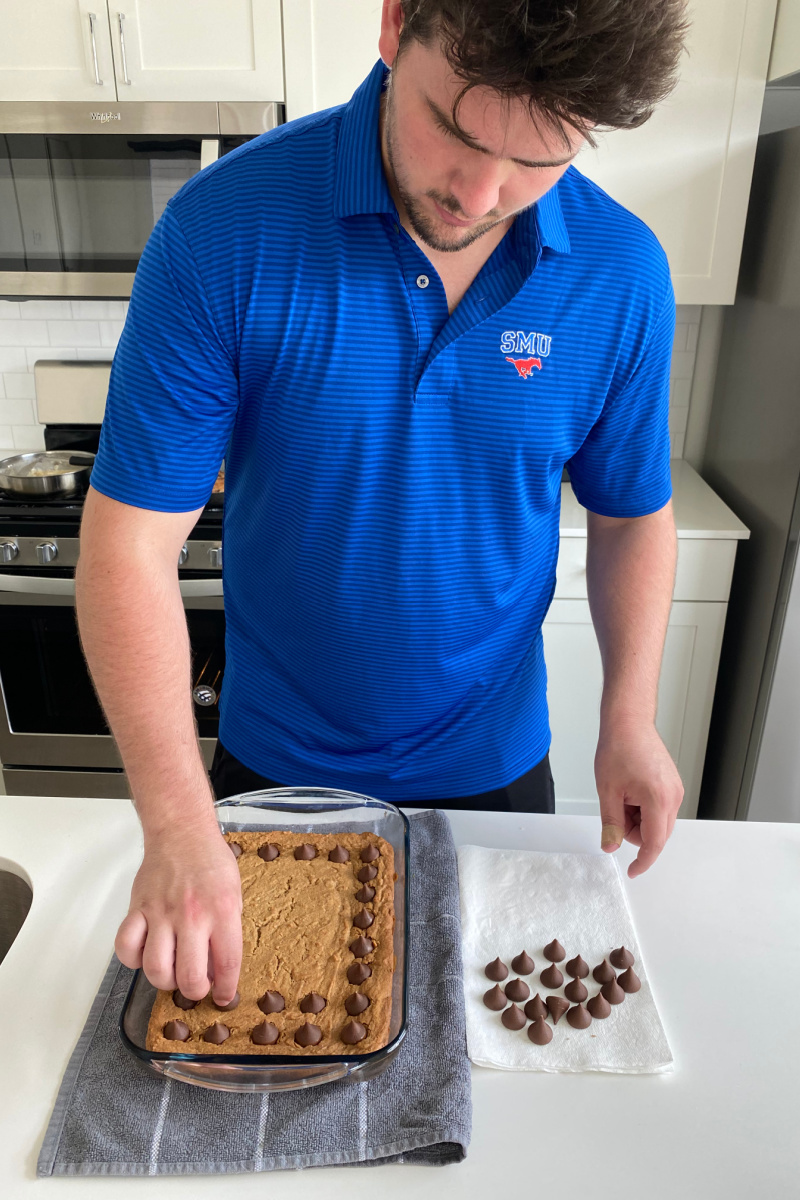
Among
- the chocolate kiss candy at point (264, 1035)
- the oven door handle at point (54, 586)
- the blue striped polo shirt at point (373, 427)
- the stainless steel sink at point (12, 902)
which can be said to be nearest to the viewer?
the chocolate kiss candy at point (264, 1035)

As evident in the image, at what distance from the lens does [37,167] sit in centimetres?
219

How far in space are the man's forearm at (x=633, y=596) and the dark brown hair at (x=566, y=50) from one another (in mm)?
591

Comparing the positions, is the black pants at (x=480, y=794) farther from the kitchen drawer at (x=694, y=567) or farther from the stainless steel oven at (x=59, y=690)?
the stainless steel oven at (x=59, y=690)

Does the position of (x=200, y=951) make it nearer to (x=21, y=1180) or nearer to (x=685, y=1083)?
(x=21, y=1180)

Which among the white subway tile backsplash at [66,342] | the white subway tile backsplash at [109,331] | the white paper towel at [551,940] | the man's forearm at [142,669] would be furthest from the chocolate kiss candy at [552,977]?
the white subway tile backsplash at [109,331]

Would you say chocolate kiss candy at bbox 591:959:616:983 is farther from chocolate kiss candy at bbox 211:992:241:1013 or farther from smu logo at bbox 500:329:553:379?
smu logo at bbox 500:329:553:379

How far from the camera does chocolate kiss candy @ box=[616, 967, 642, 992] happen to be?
0.84 m

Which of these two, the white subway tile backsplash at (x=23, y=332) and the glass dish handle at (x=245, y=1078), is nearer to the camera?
the glass dish handle at (x=245, y=1078)

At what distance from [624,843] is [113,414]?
0.75 m

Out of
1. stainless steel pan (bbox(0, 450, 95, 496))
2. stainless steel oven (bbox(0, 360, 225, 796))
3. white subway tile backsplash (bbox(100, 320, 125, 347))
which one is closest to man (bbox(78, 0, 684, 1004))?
stainless steel oven (bbox(0, 360, 225, 796))

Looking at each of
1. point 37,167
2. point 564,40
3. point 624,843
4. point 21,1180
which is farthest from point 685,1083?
point 37,167

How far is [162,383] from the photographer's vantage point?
92 centimetres

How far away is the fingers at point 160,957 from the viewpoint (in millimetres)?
720

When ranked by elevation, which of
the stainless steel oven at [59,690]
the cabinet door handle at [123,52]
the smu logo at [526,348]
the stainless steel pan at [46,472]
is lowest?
the stainless steel oven at [59,690]
